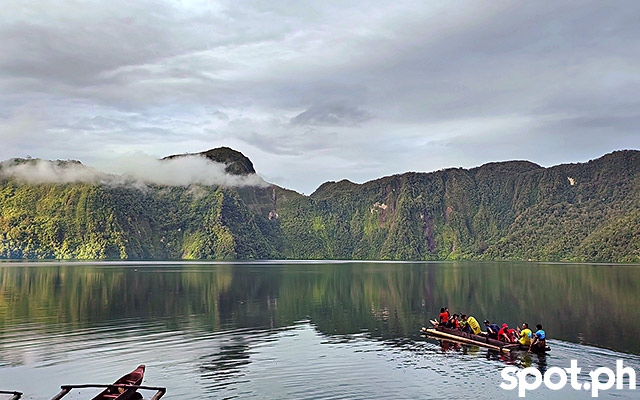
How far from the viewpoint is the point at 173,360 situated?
38062 mm

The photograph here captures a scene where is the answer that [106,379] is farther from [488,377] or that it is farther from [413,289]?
[413,289]

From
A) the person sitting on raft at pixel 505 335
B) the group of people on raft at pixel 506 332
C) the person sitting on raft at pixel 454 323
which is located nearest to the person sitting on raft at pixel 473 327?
the group of people on raft at pixel 506 332

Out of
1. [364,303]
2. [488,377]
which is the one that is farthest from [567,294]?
[488,377]

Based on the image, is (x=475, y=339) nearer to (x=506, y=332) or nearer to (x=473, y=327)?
(x=473, y=327)

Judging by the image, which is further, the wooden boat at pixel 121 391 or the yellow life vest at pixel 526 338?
the yellow life vest at pixel 526 338

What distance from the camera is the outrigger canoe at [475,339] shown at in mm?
41156

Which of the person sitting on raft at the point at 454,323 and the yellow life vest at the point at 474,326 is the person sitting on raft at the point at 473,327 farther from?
the person sitting on raft at the point at 454,323

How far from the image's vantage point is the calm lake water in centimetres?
3162

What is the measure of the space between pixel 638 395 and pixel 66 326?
50.1 metres

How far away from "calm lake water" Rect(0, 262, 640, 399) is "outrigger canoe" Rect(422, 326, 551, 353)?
110 centimetres

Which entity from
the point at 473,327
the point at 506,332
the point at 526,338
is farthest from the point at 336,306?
the point at 526,338

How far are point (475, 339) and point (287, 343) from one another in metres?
16.6

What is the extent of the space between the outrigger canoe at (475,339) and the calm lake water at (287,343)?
110 centimetres

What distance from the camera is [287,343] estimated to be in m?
45.5
